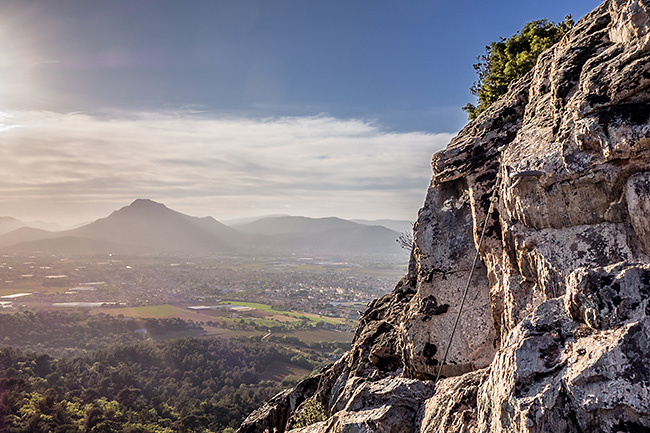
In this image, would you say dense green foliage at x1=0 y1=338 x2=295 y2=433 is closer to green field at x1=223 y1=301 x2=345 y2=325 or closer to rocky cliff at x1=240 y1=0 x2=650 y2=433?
rocky cliff at x1=240 y1=0 x2=650 y2=433

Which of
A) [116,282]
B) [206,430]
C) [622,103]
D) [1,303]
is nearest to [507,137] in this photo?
[622,103]

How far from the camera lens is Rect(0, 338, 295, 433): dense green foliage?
33625 mm

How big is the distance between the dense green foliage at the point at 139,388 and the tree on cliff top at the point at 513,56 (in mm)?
32856

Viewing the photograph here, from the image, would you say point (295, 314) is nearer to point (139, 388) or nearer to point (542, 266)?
point (139, 388)

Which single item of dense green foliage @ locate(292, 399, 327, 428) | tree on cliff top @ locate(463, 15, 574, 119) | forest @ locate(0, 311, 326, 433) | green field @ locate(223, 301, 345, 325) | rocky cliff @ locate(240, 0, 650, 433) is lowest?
green field @ locate(223, 301, 345, 325)

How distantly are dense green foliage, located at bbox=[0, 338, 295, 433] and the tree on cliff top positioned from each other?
32.9 meters

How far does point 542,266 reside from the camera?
756 centimetres

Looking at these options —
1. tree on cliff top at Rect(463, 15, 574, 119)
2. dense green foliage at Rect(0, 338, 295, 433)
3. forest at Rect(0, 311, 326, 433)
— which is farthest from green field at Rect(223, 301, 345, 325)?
tree on cliff top at Rect(463, 15, 574, 119)

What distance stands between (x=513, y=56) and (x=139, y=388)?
4921cm

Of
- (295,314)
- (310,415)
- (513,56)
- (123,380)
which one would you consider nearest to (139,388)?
(123,380)

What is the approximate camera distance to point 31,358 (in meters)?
48.2

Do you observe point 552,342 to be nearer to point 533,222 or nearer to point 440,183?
point 533,222

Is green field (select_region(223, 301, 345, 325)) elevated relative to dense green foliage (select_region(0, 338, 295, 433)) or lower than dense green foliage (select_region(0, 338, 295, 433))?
lower

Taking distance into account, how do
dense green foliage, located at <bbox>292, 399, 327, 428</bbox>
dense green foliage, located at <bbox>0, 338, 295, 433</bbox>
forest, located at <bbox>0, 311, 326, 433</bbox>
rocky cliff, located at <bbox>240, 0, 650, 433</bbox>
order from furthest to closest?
forest, located at <bbox>0, 311, 326, 433</bbox> < dense green foliage, located at <bbox>0, 338, 295, 433</bbox> < dense green foliage, located at <bbox>292, 399, 327, 428</bbox> < rocky cliff, located at <bbox>240, 0, 650, 433</bbox>
